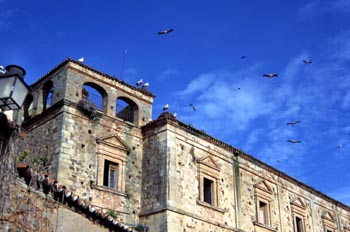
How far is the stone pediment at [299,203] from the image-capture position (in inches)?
1042

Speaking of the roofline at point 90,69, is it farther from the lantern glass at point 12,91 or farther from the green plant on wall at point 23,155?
the lantern glass at point 12,91

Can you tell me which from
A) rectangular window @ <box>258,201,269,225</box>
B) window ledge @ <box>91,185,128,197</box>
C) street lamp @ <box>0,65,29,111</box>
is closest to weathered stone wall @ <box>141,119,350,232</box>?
rectangular window @ <box>258,201,269,225</box>

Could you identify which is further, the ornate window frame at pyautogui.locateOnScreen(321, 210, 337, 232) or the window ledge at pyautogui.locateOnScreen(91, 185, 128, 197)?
the ornate window frame at pyautogui.locateOnScreen(321, 210, 337, 232)

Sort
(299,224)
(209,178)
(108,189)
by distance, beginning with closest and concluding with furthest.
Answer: (108,189)
(209,178)
(299,224)

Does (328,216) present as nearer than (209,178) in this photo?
No

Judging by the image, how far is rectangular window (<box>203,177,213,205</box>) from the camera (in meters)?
21.4

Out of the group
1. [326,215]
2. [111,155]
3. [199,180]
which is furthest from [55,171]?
[326,215]

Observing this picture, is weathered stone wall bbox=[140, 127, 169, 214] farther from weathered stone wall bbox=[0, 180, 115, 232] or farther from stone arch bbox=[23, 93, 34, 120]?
weathered stone wall bbox=[0, 180, 115, 232]

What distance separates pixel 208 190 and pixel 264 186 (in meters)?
4.13

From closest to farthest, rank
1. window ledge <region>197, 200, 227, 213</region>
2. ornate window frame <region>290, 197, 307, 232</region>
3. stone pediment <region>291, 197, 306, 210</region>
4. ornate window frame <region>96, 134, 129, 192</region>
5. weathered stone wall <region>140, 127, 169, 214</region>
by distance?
ornate window frame <region>96, 134, 129, 192</region>, weathered stone wall <region>140, 127, 169, 214</region>, window ledge <region>197, 200, 227, 213</region>, ornate window frame <region>290, 197, 307, 232</region>, stone pediment <region>291, 197, 306, 210</region>

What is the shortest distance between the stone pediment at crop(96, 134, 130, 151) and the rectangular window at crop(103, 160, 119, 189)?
0.70m

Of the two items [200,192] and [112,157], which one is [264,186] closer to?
[200,192]

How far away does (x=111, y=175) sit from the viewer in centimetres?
1945

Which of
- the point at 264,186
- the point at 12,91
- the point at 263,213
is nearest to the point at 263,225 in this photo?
the point at 263,213
